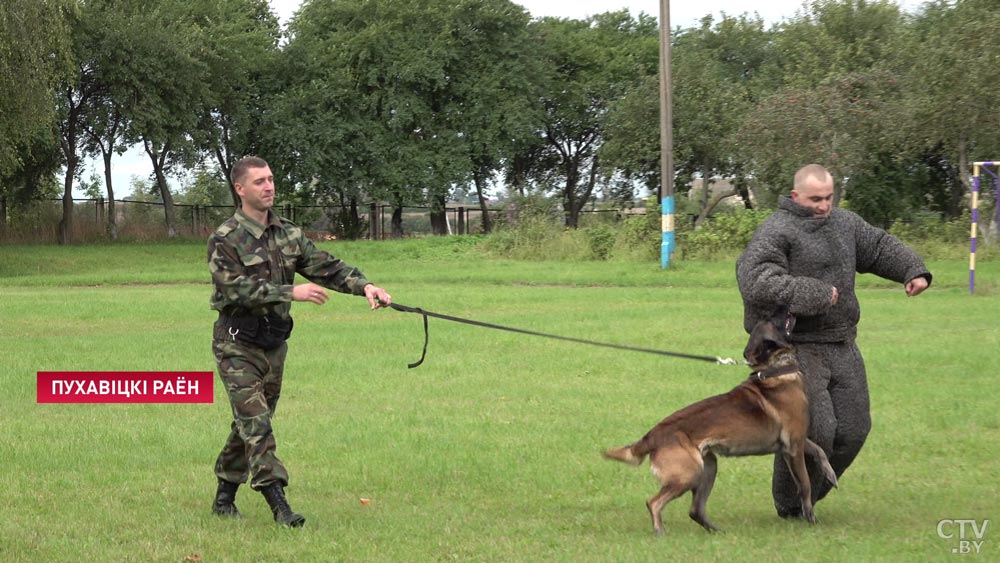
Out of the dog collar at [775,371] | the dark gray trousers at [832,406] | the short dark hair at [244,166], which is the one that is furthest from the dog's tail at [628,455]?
the short dark hair at [244,166]

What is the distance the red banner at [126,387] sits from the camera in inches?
482

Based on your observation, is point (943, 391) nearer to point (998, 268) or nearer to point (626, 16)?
point (998, 268)

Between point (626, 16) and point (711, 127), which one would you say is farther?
point (626, 16)

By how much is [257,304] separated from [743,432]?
280 cm

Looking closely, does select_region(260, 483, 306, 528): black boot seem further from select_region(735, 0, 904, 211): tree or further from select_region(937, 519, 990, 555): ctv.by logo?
select_region(735, 0, 904, 211): tree

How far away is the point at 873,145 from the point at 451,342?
26303 millimetres

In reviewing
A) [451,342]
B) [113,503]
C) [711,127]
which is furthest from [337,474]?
[711,127]

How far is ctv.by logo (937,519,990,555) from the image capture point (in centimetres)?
622

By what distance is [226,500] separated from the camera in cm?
739

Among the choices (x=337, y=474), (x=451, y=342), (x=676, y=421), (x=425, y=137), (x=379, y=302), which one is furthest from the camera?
(x=425, y=137)

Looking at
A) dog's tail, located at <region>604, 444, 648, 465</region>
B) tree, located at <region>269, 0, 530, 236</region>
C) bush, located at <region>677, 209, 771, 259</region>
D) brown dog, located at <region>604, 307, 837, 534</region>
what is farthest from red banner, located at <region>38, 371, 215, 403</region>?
tree, located at <region>269, 0, 530, 236</region>

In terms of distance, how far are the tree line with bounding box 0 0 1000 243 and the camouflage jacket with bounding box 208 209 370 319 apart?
1121 inches

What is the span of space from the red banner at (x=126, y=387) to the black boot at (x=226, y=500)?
15.5 ft

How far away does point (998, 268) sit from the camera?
2656 centimetres
